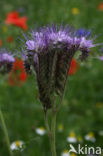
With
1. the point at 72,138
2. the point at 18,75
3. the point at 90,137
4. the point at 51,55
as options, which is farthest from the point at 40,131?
the point at 51,55

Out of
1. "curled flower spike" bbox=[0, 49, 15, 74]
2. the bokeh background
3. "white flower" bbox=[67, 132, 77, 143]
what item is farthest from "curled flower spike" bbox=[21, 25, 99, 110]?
"white flower" bbox=[67, 132, 77, 143]

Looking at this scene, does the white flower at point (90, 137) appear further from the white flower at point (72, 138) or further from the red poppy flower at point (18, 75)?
the red poppy flower at point (18, 75)

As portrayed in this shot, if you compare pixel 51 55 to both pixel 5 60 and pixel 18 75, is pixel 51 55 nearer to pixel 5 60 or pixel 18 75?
pixel 5 60

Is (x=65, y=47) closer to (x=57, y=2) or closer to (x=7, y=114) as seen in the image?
(x=7, y=114)

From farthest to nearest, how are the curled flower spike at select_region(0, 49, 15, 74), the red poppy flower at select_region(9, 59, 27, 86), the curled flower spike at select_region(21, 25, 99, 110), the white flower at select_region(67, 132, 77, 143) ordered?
the red poppy flower at select_region(9, 59, 27, 86)
the white flower at select_region(67, 132, 77, 143)
the curled flower spike at select_region(0, 49, 15, 74)
the curled flower spike at select_region(21, 25, 99, 110)

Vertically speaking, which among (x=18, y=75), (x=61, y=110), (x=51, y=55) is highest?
(x=18, y=75)

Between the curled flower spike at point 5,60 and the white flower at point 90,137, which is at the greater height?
the white flower at point 90,137

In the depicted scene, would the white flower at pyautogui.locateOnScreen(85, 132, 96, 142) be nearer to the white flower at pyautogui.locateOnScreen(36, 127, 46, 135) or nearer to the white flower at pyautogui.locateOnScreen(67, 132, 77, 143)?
the white flower at pyautogui.locateOnScreen(67, 132, 77, 143)

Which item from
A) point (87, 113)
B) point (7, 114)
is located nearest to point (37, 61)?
point (7, 114)

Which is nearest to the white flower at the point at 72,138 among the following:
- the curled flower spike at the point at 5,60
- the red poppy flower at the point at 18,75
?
the red poppy flower at the point at 18,75
